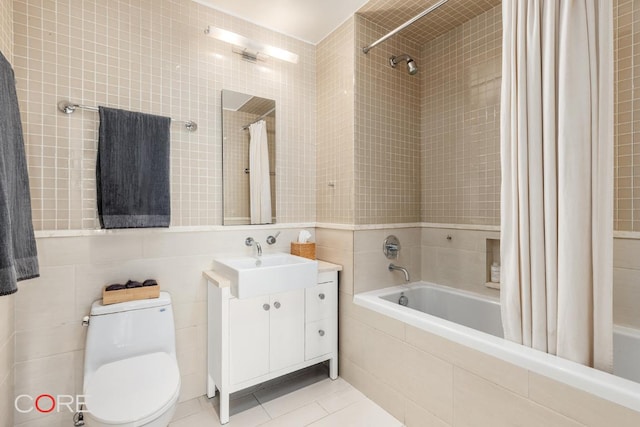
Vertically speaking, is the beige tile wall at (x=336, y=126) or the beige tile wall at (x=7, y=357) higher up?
the beige tile wall at (x=336, y=126)

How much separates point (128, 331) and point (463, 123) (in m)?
2.64

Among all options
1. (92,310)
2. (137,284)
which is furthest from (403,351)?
(92,310)

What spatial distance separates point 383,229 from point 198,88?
165 centimetres

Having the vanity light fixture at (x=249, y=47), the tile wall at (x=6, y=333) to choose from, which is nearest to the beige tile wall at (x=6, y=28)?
the tile wall at (x=6, y=333)

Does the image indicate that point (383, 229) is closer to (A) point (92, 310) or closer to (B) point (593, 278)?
(B) point (593, 278)

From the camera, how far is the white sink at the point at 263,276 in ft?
5.77

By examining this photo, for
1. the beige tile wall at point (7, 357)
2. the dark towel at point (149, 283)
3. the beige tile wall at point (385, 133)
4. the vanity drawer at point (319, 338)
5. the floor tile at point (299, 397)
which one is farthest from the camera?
the beige tile wall at point (385, 133)

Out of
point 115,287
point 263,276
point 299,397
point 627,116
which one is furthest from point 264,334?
point 627,116

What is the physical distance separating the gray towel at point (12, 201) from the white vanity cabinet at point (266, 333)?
87 centimetres

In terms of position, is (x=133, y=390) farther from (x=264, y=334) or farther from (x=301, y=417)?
(x=301, y=417)

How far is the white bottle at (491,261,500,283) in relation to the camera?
88.4 inches

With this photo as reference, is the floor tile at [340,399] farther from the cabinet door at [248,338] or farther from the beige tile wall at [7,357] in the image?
the beige tile wall at [7,357]

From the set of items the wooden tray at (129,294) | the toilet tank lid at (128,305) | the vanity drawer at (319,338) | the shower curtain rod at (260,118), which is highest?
the shower curtain rod at (260,118)

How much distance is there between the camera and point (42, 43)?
5.46 feet
